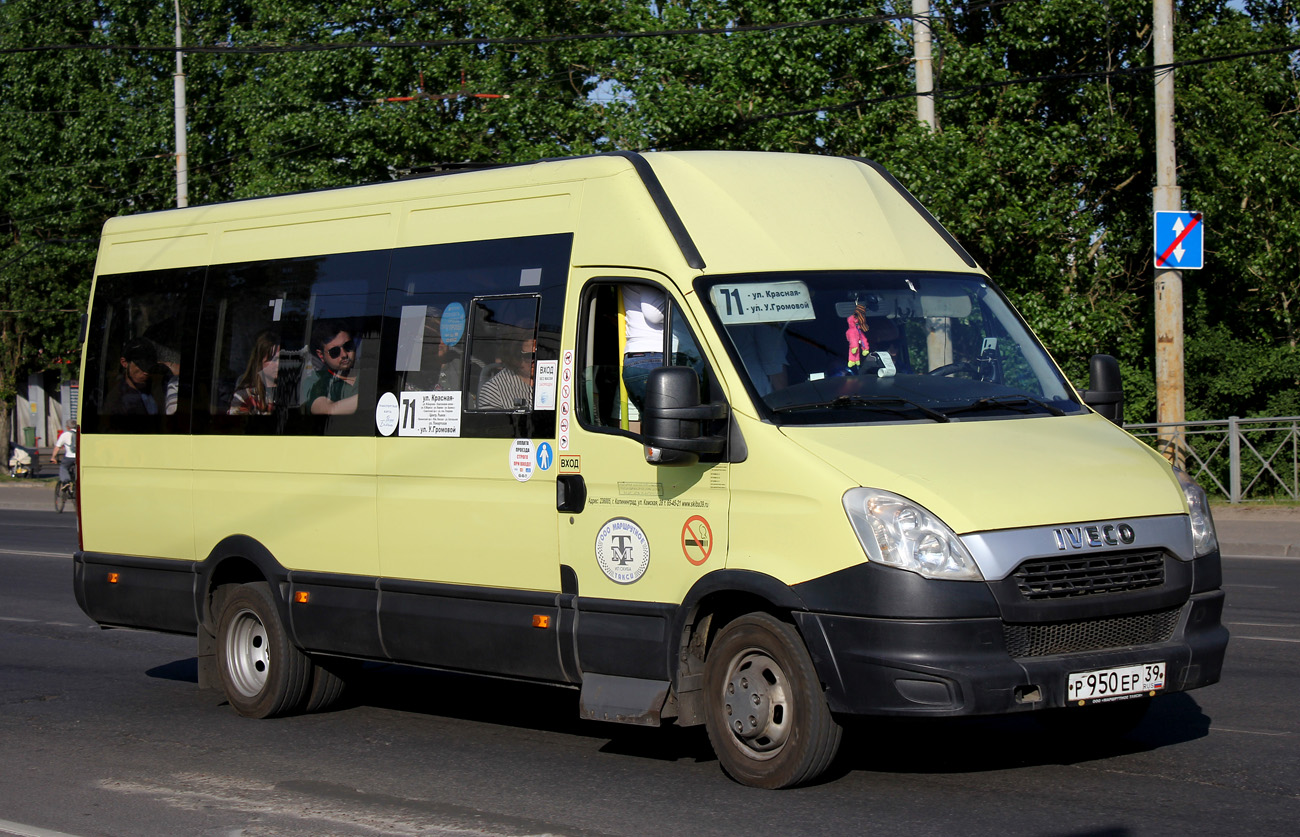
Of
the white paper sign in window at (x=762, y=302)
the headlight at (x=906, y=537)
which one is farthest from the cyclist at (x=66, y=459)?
the headlight at (x=906, y=537)

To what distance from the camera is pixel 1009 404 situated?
6.82 metres

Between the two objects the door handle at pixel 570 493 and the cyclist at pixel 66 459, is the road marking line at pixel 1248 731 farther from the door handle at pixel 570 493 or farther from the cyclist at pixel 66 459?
the cyclist at pixel 66 459

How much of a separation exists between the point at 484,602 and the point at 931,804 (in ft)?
7.91

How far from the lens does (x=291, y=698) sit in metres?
8.73

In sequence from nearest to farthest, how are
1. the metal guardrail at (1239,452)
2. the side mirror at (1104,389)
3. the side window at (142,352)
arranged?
1. the side mirror at (1104,389)
2. the side window at (142,352)
3. the metal guardrail at (1239,452)

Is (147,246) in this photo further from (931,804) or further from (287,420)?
(931,804)

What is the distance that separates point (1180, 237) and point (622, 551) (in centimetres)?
1557

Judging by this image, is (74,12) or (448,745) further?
(74,12)

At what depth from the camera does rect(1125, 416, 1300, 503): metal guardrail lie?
20.8m

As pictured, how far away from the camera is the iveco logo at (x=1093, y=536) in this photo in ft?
19.7

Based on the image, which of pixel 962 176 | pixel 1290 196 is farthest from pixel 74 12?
pixel 1290 196

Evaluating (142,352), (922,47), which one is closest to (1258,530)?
(922,47)

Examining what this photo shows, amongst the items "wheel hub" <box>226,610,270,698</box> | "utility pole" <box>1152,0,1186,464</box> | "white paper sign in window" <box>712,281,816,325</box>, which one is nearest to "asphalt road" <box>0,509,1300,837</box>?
"wheel hub" <box>226,610,270,698</box>

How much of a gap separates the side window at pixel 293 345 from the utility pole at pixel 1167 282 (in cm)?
1475
